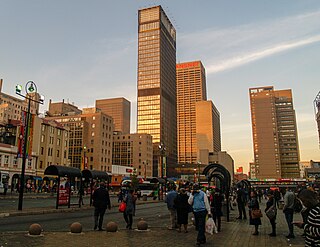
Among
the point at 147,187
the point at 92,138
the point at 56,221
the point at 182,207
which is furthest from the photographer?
the point at 92,138

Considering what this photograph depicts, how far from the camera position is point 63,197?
23.8 meters

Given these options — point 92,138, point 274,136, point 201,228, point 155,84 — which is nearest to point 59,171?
point 201,228

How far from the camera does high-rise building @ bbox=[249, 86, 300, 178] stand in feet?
562

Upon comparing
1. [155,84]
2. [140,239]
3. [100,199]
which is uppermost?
[155,84]

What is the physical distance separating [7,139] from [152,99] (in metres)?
119

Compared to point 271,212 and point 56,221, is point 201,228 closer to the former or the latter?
point 271,212

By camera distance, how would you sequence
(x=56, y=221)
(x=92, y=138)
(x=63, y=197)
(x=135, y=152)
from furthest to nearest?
(x=135, y=152) < (x=92, y=138) < (x=63, y=197) < (x=56, y=221)

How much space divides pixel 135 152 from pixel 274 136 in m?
84.7

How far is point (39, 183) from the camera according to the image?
63.5 metres

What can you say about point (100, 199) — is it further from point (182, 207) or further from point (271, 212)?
point (271, 212)

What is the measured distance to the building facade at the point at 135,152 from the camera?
14088 centimetres

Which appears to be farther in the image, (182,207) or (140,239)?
(182,207)

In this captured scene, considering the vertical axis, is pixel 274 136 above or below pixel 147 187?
above

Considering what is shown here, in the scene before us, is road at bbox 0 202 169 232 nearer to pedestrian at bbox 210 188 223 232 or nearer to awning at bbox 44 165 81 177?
pedestrian at bbox 210 188 223 232
